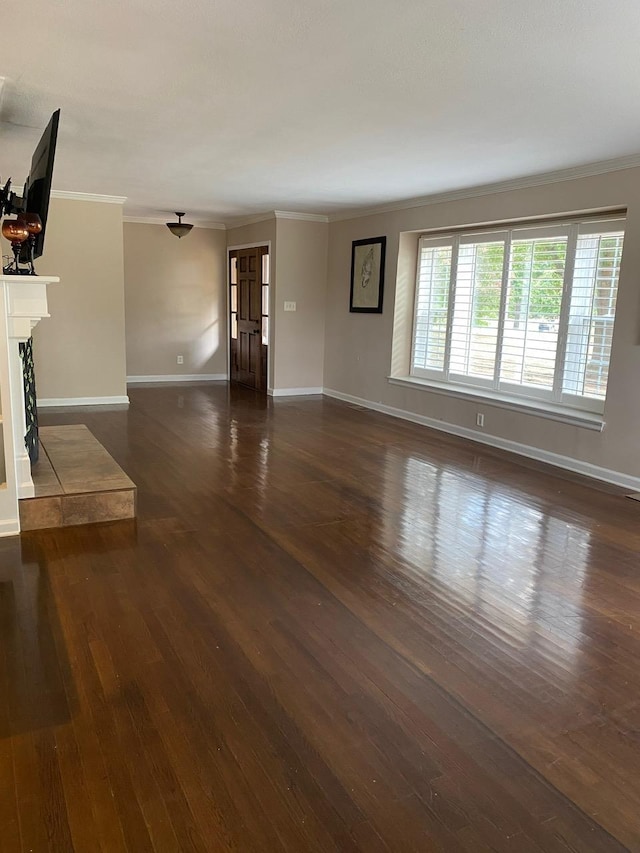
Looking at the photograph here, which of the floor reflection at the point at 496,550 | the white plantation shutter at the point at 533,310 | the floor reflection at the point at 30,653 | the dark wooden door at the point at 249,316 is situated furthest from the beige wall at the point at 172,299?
the floor reflection at the point at 30,653

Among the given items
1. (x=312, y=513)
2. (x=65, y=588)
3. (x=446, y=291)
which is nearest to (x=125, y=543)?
(x=65, y=588)

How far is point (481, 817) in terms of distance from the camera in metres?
1.67

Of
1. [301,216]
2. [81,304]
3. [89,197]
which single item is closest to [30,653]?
[81,304]

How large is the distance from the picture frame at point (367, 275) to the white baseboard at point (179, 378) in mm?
2896

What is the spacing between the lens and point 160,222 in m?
9.12

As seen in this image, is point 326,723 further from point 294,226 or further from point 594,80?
point 294,226

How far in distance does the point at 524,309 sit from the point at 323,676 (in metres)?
4.42

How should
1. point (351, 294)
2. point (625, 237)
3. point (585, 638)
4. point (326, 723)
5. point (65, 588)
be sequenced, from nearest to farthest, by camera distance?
point (326, 723)
point (585, 638)
point (65, 588)
point (625, 237)
point (351, 294)

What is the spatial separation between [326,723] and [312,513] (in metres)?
2.03

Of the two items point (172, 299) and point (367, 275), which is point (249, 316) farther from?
point (367, 275)

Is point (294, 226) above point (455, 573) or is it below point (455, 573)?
above

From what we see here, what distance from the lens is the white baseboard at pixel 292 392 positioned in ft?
28.0

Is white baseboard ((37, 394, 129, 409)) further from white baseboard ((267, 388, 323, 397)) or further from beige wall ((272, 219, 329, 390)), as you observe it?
beige wall ((272, 219, 329, 390))

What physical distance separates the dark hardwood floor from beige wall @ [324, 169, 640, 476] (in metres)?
0.83
